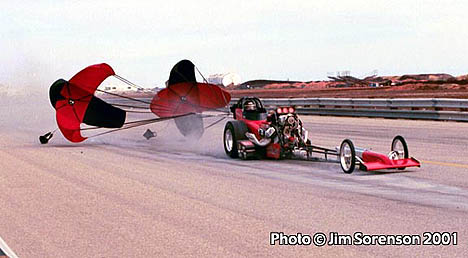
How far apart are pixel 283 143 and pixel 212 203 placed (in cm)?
438

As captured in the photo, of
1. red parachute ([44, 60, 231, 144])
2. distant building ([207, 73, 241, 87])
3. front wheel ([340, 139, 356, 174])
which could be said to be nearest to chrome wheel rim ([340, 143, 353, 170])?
front wheel ([340, 139, 356, 174])

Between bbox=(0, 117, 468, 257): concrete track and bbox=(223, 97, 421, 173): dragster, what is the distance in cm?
22

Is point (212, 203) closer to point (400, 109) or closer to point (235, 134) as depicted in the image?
point (235, 134)

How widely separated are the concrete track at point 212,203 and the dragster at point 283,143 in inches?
8.7

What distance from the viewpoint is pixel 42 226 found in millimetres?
7812

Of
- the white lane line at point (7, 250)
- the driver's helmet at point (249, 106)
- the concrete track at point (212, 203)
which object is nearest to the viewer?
the white lane line at point (7, 250)

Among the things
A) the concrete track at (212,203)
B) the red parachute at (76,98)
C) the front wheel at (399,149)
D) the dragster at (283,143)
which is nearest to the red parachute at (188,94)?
the red parachute at (76,98)

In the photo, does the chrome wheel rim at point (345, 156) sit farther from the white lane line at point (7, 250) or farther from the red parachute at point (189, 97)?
the red parachute at point (189, 97)

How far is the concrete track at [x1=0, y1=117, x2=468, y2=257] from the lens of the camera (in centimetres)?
672

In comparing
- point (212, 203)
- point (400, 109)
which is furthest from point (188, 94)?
point (400, 109)

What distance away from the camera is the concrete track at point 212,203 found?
6.72 m

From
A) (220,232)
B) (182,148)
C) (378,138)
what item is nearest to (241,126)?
(182,148)

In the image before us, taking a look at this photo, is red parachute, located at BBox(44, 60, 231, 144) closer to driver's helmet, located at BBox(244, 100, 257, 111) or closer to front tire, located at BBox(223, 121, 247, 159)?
driver's helmet, located at BBox(244, 100, 257, 111)

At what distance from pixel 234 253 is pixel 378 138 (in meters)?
12.9
